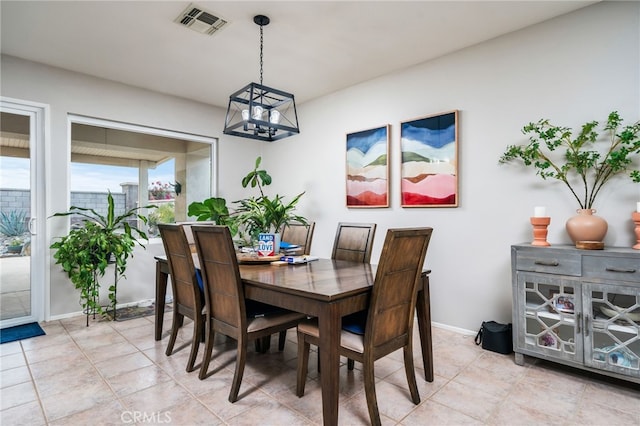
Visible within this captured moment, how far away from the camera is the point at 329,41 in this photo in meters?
3.05

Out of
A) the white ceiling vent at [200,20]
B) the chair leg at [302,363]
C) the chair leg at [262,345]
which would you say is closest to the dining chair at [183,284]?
the chair leg at [262,345]

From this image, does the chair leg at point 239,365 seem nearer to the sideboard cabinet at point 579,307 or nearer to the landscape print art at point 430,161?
the sideboard cabinet at point 579,307

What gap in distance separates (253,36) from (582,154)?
280 cm

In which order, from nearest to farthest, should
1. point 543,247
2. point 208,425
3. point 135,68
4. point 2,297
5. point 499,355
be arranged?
point 208,425 → point 543,247 → point 499,355 → point 2,297 → point 135,68

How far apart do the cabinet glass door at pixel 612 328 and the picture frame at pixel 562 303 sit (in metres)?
0.08

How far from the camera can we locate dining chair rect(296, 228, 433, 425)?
5.66ft

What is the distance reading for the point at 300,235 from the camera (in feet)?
11.2

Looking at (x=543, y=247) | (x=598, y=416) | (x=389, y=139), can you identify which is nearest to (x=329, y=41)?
(x=389, y=139)

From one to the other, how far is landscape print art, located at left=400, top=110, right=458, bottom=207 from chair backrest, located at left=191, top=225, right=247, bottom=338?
7.10 feet

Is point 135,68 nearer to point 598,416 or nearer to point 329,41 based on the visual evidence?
point 329,41

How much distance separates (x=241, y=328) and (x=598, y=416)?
81.7 inches

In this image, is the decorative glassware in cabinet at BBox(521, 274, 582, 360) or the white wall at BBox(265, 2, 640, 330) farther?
the white wall at BBox(265, 2, 640, 330)

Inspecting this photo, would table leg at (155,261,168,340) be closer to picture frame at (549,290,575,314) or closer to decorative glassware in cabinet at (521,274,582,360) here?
decorative glassware in cabinet at (521,274,582,360)

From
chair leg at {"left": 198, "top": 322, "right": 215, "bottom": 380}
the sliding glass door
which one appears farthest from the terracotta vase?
the sliding glass door
